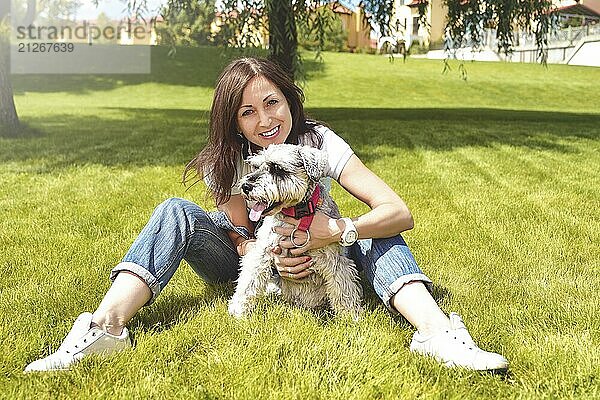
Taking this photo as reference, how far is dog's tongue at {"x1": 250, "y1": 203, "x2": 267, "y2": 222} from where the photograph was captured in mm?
3205

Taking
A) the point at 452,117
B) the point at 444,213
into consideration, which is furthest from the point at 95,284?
the point at 452,117

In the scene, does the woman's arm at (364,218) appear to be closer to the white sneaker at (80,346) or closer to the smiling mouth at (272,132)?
the smiling mouth at (272,132)

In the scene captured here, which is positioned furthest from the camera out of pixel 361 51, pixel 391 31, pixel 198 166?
pixel 361 51

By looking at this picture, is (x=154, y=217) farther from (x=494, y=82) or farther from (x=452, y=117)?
(x=494, y=82)

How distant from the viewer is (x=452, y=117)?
729 inches

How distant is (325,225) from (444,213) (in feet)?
12.0

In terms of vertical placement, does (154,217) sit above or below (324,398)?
above

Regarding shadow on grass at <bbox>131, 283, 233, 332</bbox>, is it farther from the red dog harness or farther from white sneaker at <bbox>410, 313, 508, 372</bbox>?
white sneaker at <bbox>410, 313, 508, 372</bbox>

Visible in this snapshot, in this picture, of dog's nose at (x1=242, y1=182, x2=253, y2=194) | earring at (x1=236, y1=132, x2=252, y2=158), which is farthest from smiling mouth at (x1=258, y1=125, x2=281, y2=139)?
dog's nose at (x1=242, y1=182, x2=253, y2=194)

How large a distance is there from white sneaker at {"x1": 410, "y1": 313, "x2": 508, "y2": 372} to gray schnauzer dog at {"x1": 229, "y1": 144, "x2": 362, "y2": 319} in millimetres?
524

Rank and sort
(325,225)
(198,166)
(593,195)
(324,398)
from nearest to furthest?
(324,398) < (325,225) < (198,166) < (593,195)

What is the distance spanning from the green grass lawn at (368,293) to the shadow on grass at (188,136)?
89 millimetres

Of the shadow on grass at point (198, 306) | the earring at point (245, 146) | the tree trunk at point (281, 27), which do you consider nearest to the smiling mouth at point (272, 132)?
the earring at point (245, 146)

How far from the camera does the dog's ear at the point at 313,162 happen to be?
3.11m
